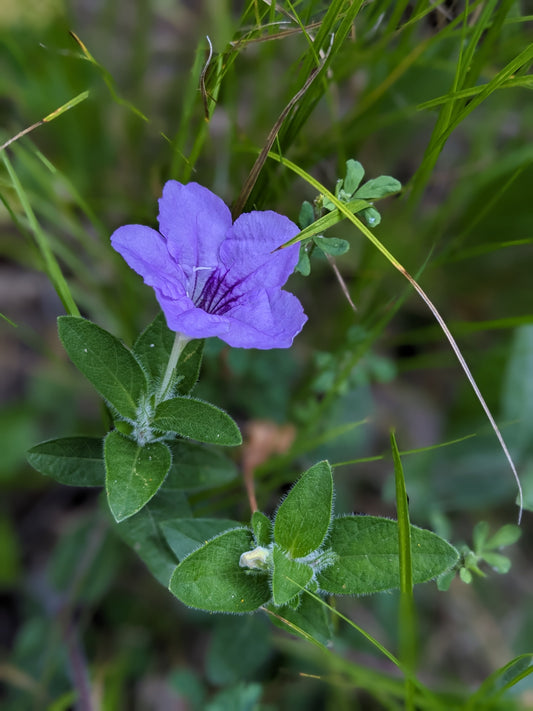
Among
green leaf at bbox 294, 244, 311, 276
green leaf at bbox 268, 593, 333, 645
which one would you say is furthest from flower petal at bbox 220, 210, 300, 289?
green leaf at bbox 268, 593, 333, 645

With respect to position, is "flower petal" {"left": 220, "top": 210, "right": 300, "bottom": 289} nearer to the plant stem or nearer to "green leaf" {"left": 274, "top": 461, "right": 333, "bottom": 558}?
the plant stem

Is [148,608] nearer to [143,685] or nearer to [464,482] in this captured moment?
[143,685]

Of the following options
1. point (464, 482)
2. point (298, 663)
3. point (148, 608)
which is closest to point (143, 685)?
point (148, 608)

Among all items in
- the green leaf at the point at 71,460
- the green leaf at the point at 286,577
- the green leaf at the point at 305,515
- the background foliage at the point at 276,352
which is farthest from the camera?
the background foliage at the point at 276,352

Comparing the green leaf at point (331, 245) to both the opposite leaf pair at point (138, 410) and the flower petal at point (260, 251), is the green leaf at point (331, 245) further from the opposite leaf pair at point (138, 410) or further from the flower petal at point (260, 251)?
the opposite leaf pair at point (138, 410)

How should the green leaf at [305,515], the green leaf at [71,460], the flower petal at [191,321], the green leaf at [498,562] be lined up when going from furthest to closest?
the green leaf at [498,562]
the green leaf at [71,460]
the green leaf at [305,515]
the flower petal at [191,321]

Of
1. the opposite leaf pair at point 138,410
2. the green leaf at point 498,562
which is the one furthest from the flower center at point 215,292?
the green leaf at point 498,562

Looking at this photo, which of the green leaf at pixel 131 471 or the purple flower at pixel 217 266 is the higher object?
the purple flower at pixel 217 266

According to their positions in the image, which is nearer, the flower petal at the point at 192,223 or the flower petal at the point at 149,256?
Result: the flower petal at the point at 149,256
